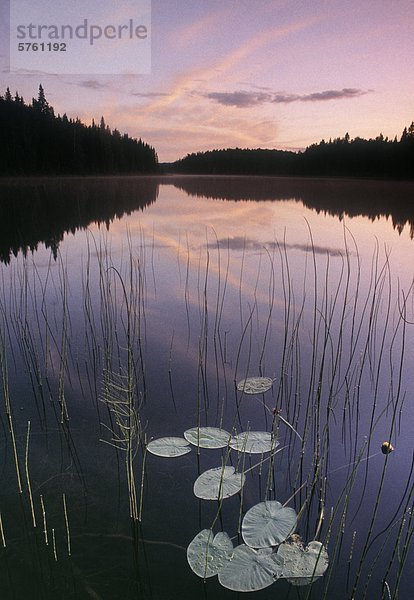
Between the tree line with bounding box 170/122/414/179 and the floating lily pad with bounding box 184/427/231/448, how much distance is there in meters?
51.1

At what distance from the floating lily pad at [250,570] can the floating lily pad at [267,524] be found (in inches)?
1.6

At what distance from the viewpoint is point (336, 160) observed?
212 ft

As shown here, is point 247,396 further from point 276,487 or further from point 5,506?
point 5,506

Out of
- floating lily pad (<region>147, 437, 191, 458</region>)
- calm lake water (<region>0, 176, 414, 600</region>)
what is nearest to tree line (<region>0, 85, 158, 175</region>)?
calm lake water (<region>0, 176, 414, 600</region>)

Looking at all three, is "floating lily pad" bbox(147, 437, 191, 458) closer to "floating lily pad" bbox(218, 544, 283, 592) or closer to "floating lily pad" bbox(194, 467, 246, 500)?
"floating lily pad" bbox(194, 467, 246, 500)

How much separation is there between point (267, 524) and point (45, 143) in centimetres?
4924

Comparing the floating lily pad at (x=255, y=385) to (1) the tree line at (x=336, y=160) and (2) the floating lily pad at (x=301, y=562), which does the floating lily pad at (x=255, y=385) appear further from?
(1) the tree line at (x=336, y=160)

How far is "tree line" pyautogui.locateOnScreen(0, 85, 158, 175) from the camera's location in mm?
43250

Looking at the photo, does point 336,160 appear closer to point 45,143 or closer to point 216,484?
point 45,143

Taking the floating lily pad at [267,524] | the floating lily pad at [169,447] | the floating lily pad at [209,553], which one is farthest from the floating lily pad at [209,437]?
the floating lily pad at [209,553]

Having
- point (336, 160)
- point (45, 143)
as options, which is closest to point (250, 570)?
point (45, 143)

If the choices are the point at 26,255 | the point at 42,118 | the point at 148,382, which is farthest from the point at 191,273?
the point at 42,118

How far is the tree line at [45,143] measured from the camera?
43250 millimetres

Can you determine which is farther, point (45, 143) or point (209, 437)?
point (45, 143)
